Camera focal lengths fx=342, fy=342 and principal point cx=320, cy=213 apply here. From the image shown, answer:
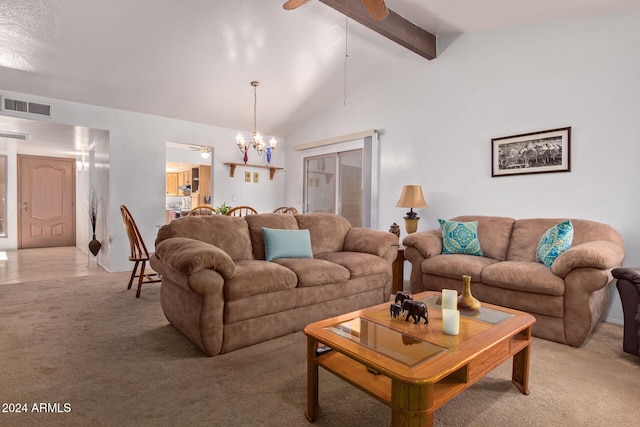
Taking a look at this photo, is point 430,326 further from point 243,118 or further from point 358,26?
point 243,118

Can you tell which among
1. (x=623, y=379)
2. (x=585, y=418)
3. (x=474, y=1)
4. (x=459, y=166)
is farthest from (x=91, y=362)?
(x=474, y=1)

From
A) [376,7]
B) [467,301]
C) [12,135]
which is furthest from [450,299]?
[12,135]

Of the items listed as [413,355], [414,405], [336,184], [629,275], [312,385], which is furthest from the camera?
[336,184]

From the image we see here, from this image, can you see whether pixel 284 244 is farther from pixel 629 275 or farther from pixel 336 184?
pixel 336 184

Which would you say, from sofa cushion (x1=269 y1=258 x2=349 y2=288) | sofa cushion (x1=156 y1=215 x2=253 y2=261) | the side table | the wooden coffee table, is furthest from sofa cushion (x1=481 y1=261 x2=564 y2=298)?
sofa cushion (x1=156 y1=215 x2=253 y2=261)

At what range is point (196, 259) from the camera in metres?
2.11

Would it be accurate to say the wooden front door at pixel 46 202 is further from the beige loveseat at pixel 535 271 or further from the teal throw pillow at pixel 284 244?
the beige loveseat at pixel 535 271

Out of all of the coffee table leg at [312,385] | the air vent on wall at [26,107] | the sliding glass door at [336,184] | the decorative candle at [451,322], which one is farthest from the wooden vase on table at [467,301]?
the air vent on wall at [26,107]

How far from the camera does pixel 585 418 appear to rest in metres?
1.64

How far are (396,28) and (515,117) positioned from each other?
5.37 feet

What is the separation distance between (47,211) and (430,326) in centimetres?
875

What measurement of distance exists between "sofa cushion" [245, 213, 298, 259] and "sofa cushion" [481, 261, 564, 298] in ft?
6.00

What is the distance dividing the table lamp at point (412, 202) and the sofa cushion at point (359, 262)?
1109mm

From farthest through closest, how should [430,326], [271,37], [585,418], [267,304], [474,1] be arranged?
[271,37] → [474,1] → [267,304] → [430,326] → [585,418]
